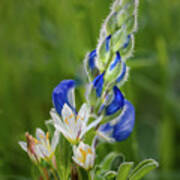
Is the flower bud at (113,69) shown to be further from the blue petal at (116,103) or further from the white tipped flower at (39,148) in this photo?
the white tipped flower at (39,148)

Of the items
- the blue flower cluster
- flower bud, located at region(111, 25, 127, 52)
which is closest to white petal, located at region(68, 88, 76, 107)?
the blue flower cluster

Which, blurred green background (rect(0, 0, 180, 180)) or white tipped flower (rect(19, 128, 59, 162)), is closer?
white tipped flower (rect(19, 128, 59, 162))

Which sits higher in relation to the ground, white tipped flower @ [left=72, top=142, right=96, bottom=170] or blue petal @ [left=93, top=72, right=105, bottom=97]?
blue petal @ [left=93, top=72, right=105, bottom=97]

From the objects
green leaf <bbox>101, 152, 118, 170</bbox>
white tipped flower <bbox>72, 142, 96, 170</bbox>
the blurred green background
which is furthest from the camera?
the blurred green background

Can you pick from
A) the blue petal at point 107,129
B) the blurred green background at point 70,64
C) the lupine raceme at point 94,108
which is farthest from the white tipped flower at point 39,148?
the blurred green background at point 70,64

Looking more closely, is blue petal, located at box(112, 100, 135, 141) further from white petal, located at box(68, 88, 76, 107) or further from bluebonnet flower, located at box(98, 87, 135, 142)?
white petal, located at box(68, 88, 76, 107)

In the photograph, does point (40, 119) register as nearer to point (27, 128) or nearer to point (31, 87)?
point (27, 128)

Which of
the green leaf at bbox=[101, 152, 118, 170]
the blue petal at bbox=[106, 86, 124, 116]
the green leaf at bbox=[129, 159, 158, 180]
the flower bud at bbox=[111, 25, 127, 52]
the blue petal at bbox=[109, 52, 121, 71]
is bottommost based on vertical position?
the green leaf at bbox=[129, 159, 158, 180]
